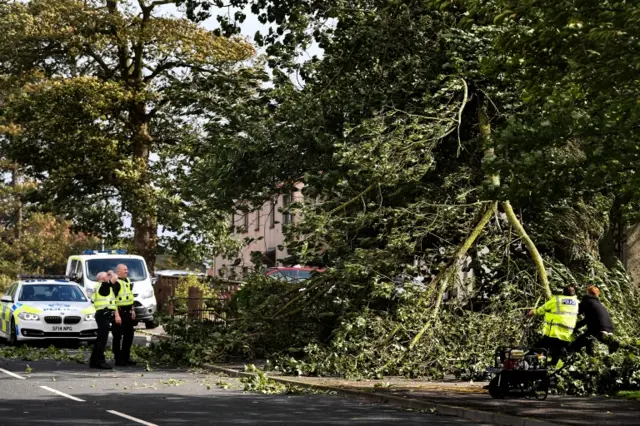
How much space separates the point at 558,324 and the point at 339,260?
16.9 feet

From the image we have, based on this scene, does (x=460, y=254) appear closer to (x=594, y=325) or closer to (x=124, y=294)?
(x=594, y=325)

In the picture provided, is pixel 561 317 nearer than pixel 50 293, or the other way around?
pixel 561 317

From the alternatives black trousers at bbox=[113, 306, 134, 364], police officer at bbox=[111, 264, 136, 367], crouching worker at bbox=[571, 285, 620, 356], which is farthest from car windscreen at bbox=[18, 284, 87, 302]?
crouching worker at bbox=[571, 285, 620, 356]

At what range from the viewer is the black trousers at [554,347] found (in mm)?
17266

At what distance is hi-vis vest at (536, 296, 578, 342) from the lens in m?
17.2

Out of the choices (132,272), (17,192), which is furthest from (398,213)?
(17,192)

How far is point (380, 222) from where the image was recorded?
824 inches

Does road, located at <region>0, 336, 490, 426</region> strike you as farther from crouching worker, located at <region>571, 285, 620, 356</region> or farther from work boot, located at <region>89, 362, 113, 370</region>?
crouching worker, located at <region>571, 285, 620, 356</region>

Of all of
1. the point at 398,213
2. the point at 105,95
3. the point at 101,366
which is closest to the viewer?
the point at 398,213

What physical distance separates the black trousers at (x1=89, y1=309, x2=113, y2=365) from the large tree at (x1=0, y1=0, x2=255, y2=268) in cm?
1786

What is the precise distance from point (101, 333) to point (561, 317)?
8.70 meters

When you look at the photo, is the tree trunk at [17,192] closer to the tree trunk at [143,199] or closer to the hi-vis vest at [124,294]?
the tree trunk at [143,199]

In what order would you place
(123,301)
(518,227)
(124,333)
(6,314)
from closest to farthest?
(518,227) → (123,301) → (124,333) → (6,314)

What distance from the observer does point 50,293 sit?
28.3 m
